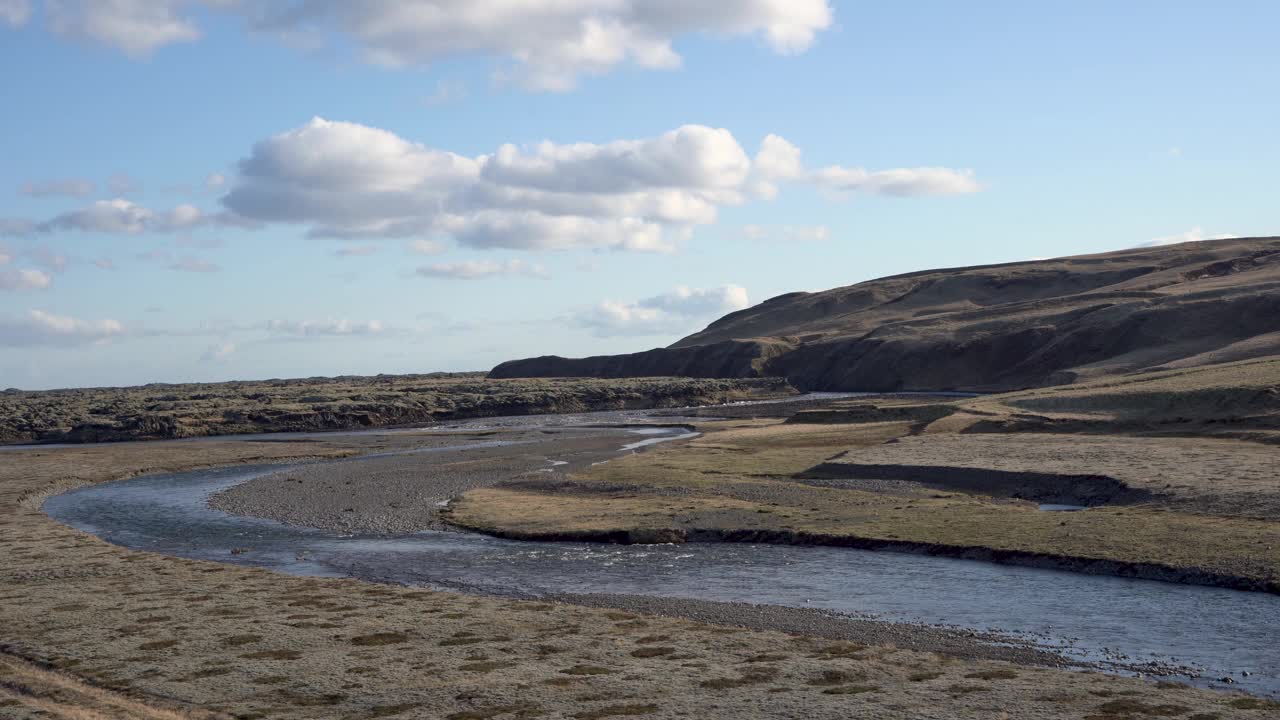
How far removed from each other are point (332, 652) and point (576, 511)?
2260cm

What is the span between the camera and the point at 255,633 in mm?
23688

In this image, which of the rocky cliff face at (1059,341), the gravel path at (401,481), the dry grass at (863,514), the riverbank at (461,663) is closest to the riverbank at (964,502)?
the dry grass at (863,514)

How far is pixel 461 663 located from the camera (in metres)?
21.2

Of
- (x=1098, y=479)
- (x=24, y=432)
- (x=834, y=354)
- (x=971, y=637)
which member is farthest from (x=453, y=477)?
(x=834, y=354)

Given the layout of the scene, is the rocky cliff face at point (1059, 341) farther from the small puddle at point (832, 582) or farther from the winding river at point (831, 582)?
the small puddle at point (832, 582)

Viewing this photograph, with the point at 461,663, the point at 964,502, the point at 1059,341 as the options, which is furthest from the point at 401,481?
the point at 1059,341

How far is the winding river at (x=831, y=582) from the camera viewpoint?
2266 cm

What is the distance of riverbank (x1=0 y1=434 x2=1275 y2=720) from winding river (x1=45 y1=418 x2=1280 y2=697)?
2.95 metres

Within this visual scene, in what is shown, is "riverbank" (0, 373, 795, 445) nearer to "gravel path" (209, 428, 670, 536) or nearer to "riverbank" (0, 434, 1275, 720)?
"gravel path" (209, 428, 670, 536)

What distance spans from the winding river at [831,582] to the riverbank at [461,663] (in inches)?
116

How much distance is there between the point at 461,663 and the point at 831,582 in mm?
12901

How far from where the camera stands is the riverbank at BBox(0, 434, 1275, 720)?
18031 mm

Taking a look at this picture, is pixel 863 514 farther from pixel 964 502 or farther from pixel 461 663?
pixel 461 663

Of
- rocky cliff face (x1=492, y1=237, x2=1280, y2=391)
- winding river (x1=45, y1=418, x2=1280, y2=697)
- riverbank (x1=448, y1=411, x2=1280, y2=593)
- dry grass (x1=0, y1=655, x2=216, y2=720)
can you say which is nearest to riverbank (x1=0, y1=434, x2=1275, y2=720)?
dry grass (x1=0, y1=655, x2=216, y2=720)
